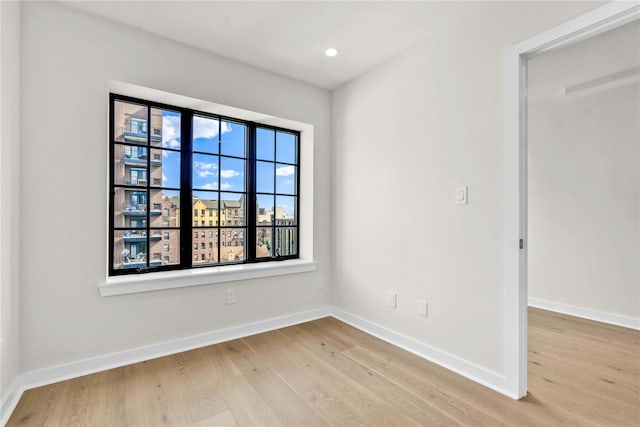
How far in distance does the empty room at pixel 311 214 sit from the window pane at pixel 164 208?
0.06ft

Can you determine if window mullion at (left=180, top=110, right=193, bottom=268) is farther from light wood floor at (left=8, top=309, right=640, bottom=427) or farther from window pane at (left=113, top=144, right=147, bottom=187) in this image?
light wood floor at (left=8, top=309, right=640, bottom=427)

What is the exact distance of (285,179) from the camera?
3.41m

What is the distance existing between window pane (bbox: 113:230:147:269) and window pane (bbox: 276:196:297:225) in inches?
51.2

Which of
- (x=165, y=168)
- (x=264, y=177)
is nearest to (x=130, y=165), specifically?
(x=165, y=168)

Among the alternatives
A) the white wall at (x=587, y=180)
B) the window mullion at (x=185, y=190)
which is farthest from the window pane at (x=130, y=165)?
the white wall at (x=587, y=180)

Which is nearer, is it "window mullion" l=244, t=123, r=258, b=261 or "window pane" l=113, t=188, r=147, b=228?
"window pane" l=113, t=188, r=147, b=228

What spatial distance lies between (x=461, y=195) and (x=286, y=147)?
1.93m

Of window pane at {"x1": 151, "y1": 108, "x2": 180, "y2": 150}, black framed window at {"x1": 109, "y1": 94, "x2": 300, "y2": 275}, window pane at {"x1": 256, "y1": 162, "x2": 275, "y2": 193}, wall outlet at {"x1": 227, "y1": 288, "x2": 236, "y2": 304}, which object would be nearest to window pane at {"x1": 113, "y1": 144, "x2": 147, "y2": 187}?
black framed window at {"x1": 109, "y1": 94, "x2": 300, "y2": 275}

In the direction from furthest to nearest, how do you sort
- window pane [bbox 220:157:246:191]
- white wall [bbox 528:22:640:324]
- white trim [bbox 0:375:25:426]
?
white wall [bbox 528:22:640:324], window pane [bbox 220:157:246:191], white trim [bbox 0:375:25:426]

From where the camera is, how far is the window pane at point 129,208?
7.93 feet

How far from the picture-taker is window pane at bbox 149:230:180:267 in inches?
102

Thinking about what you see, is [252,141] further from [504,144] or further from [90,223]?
[504,144]

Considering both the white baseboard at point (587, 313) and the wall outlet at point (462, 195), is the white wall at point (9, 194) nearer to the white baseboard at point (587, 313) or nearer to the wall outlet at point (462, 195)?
the wall outlet at point (462, 195)

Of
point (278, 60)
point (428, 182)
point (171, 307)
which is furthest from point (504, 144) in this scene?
point (171, 307)
